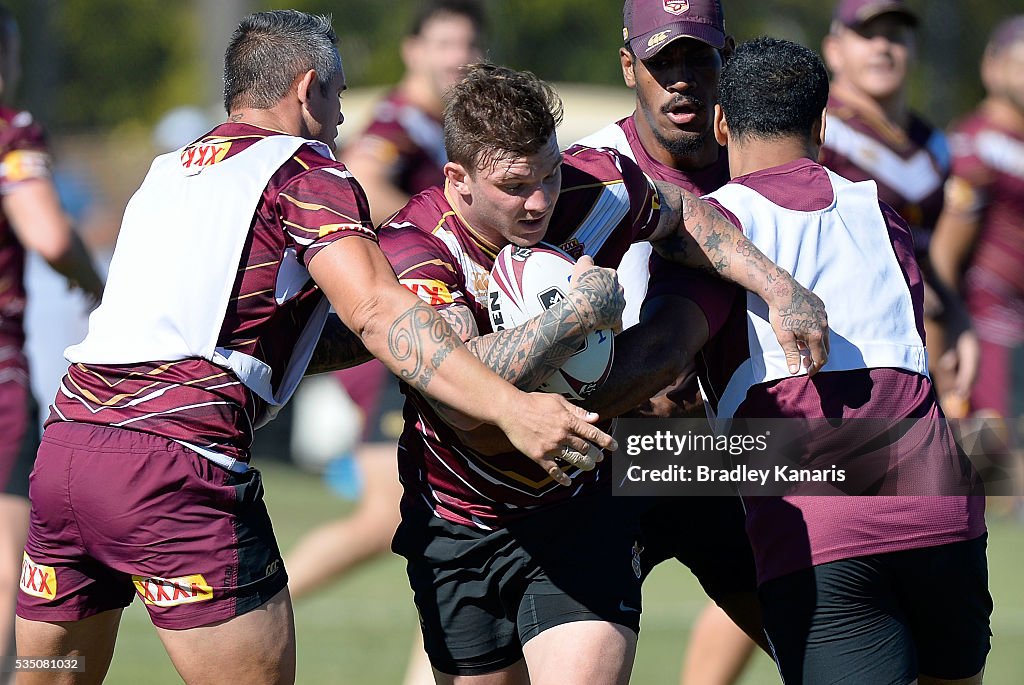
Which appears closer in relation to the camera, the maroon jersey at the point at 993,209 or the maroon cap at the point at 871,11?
the maroon cap at the point at 871,11

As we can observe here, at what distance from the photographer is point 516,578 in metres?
3.87

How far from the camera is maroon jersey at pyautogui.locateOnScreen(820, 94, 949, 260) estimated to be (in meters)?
6.51

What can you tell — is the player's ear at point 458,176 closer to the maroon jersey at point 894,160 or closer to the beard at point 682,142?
the beard at point 682,142

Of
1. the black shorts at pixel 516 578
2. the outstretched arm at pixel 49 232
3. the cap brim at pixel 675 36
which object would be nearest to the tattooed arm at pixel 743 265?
the cap brim at pixel 675 36

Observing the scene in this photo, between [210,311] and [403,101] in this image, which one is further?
[403,101]

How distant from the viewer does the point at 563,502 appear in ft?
12.8

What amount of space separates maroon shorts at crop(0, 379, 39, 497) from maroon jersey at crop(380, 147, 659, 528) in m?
2.04

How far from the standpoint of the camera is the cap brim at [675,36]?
4.36m

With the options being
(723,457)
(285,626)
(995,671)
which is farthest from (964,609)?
(995,671)

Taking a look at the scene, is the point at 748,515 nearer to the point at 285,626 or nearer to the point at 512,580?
the point at 512,580

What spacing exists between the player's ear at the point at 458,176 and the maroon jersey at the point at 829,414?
0.62 meters

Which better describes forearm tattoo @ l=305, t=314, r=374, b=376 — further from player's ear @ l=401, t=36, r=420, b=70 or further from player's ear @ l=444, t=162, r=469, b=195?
player's ear @ l=401, t=36, r=420, b=70

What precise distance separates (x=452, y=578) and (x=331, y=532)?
9.09 ft

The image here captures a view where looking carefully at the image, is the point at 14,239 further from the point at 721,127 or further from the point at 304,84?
the point at 721,127
